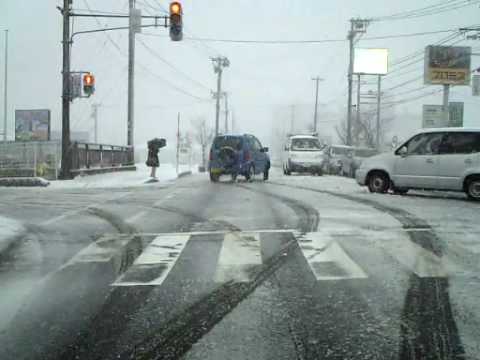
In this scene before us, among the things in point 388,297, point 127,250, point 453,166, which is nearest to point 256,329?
point 388,297

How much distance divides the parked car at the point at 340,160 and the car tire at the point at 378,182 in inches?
519

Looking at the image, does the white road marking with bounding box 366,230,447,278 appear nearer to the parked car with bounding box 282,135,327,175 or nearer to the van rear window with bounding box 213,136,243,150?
the van rear window with bounding box 213,136,243,150

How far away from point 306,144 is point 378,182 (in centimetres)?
1269

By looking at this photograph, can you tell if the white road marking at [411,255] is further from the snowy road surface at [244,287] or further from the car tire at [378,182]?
the car tire at [378,182]

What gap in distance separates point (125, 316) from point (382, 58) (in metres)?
56.6

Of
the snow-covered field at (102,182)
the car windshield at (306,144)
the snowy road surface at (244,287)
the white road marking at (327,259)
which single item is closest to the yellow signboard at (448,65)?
the car windshield at (306,144)

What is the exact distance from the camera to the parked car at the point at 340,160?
1111 inches

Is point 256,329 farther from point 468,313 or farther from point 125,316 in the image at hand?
point 468,313

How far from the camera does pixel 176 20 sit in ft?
60.5

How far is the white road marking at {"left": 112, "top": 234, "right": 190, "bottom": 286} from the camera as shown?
522cm

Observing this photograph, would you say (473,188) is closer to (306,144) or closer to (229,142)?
(229,142)

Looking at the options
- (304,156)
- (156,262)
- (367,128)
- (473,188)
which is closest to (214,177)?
(304,156)

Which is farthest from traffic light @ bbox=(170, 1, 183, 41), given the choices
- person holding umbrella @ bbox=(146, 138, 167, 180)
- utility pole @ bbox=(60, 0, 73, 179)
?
person holding umbrella @ bbox=(146, 138, 167, 180)

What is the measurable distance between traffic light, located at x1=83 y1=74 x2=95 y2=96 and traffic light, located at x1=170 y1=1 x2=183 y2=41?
3.60 metres
